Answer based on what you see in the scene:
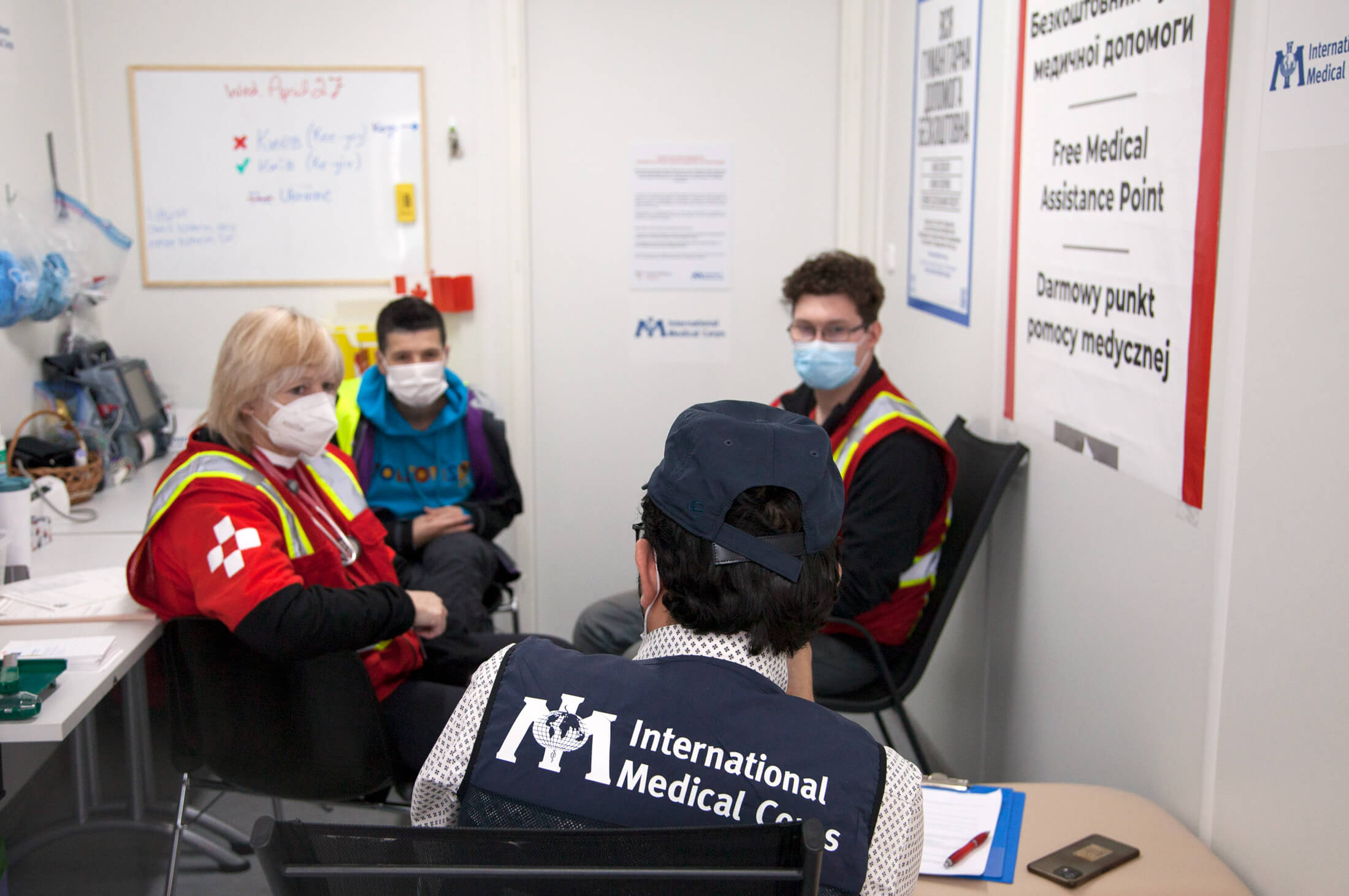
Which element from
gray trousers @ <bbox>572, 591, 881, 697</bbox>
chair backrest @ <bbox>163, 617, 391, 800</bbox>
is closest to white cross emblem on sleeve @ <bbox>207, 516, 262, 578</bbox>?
chair backrest @ <bbox>163, 617, 391, 800</bbox>

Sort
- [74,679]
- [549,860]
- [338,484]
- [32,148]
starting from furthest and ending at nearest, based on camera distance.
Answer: [32,148] → [338,484] → [74,679] → [549,860]

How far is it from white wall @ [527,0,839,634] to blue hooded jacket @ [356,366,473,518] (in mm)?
1020

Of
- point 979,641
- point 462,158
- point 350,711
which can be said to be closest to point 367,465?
point 350,711

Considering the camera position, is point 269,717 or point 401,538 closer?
point 269,717

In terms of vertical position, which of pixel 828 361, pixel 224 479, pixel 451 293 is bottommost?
pixel 224 479

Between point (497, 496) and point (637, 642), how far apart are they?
0.60 metres

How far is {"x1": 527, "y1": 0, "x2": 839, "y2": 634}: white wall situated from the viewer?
154 inches

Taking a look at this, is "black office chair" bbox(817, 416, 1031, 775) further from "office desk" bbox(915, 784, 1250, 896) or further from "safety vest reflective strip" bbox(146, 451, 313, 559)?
"safety vest reflective strip" bbox(146, 451, 313, 559)

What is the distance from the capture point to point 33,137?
3367 mm

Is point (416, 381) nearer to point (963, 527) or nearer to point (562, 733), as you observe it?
point (963, 527)

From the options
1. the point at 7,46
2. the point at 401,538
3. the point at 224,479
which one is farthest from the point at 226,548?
the point at 7,46

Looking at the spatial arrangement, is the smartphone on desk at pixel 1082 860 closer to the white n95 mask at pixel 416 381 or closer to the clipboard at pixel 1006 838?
the clipboard at pixel 1006 838

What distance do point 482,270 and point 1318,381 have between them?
9.91ft

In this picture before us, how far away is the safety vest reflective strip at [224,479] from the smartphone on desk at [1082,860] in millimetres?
1399
